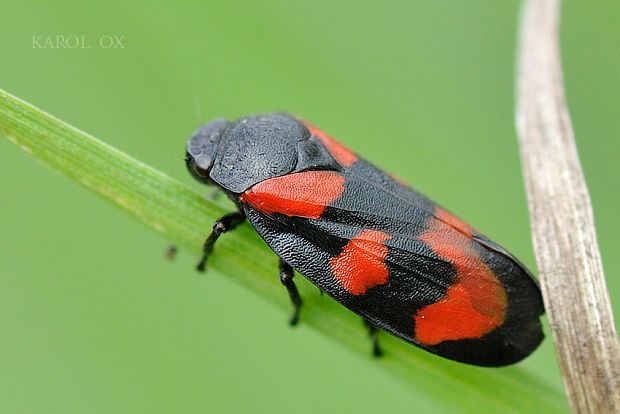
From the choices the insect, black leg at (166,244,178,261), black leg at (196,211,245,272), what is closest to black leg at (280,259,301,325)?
the insect

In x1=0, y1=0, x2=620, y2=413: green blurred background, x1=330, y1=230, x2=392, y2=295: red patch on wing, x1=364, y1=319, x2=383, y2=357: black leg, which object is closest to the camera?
x1=364, y1=319, x2=383, y2=357: black leg

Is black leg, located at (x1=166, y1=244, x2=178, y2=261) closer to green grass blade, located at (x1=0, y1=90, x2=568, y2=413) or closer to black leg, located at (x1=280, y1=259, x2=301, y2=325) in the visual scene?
green grass blade, located at (x1=0, y1=90, x2=568, y2=413)

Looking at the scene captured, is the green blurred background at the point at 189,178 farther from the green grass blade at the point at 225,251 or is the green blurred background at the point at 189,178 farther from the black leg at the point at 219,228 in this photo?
the black leg at the point at 219,228

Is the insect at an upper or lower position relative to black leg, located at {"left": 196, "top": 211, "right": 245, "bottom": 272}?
upper

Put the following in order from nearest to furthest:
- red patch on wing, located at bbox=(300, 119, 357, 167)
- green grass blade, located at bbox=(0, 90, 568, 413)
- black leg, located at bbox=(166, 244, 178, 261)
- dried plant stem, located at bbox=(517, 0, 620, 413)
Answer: dried plant stem, located at bbox=(517, 0, 620, 413) → green grass blade, located at bbox=(0, 90, 568, 413) → red patch on wing, located at bbox=(300, 119, 357, 167) → black leg, located at bbox=(166, 244, 178, 261)

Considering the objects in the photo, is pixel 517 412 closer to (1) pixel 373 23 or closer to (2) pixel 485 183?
(2) pixel 485 183

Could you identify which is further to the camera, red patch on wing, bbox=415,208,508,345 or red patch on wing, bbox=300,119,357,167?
red patch on wing, bbox=300,119,357,167

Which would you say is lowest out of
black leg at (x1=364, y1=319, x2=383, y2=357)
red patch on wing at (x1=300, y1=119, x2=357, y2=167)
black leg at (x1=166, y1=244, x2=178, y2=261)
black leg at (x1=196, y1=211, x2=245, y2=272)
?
black leg at (x1=166, y1=244, x2=178, y2=261)

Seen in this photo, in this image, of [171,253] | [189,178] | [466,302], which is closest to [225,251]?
[171,253]
